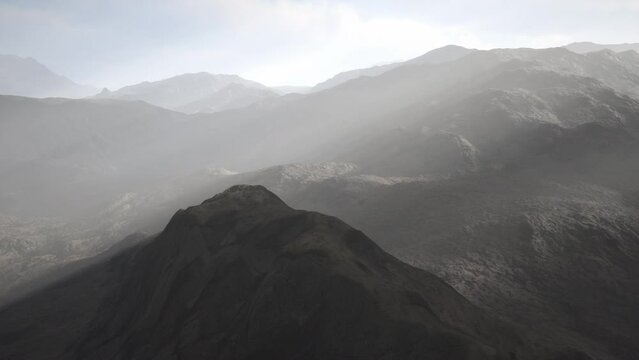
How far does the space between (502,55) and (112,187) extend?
85.9 metres

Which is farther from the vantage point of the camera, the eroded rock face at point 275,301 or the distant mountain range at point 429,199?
the distant mountain range at point 429,199

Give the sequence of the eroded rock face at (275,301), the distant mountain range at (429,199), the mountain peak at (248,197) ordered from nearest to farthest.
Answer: the eroded rock face at (275,301) → the distant mountain range at (429,199) → the mountain peak at (248,197)

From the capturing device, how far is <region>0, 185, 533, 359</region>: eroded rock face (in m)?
11.1

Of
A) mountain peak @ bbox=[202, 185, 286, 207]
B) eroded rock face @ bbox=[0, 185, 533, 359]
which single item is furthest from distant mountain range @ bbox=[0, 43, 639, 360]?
mountain peak @ bbox=[202, 185, 286, 207]

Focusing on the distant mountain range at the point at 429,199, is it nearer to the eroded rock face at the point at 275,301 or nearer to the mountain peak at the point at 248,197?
the eroded rock face at the point at 275,301

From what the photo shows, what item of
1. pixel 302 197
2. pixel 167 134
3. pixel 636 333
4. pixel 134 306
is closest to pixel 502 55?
pixel 302 197

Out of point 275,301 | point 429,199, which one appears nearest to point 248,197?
point 275,301

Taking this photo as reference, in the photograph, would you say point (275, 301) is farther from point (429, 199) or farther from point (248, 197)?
point (429, 199)

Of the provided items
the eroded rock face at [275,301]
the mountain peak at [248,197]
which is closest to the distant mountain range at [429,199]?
the eroded rock face at [275,301]

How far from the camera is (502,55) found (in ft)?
287

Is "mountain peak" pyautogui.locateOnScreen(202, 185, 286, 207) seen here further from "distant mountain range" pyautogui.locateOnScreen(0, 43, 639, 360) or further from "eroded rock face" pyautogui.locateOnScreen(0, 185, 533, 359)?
"distant mountain range" pyautogui.locateOnScreen(0, 43, 639, 360)

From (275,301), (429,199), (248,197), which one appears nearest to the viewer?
(275,301)

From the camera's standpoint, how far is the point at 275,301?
503 inches

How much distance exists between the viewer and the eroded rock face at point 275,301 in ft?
36.4
